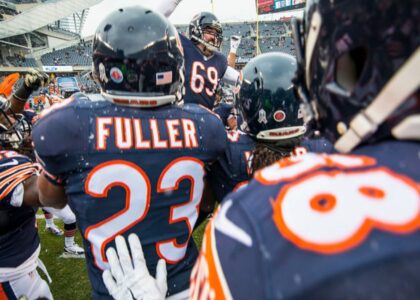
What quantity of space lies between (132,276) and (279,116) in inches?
42.8

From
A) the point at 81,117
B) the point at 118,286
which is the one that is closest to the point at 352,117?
the point at 81,117

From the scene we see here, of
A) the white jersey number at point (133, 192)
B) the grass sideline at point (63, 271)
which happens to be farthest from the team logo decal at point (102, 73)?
the grass sideline at point (63, 271)

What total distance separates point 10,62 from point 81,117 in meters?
41.8

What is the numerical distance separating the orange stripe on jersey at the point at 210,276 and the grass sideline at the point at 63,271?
3.66 metres

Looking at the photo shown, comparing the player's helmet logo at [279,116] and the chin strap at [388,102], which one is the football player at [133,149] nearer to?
the player's helmet logo at [279,116]

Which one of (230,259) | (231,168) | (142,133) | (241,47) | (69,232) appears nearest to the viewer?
(230,259)

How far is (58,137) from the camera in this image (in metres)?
1.49

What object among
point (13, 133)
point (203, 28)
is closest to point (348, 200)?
point (13, 133)

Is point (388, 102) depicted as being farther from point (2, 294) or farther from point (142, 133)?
point (2, 294)

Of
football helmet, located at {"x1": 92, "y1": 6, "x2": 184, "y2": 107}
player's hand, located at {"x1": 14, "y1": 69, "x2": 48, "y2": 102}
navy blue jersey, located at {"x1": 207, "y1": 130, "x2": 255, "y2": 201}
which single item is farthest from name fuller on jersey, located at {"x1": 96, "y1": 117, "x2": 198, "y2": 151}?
player's hand, located at {"x1": 14, "y1": 69, "x2": 48, "y2": 102}

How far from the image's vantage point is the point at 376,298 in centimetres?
49

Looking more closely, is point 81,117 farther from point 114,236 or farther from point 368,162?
point 368,162

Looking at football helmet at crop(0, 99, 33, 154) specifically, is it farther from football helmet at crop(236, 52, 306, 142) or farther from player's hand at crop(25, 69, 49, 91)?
football helmet at crop(236, 52, 306, 142)

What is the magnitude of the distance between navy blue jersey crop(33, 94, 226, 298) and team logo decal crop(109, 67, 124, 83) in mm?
124
